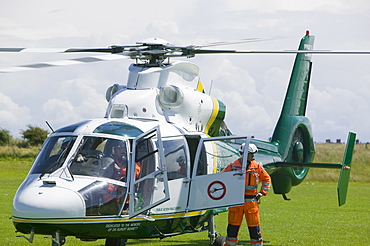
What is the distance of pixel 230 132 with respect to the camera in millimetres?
12430

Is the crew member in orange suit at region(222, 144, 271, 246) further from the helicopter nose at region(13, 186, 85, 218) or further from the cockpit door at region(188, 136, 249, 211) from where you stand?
the helicopter nose at region(13, 186, 85, 218)

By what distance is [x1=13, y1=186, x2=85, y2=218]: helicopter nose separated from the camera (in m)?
7.94

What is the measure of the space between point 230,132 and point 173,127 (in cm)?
281

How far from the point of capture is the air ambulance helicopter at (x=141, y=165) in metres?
8.18

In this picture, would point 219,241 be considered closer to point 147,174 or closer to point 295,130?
point 147,174

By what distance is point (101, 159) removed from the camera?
8.59 m

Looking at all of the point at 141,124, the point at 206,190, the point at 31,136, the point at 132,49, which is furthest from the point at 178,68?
the point at 31,136

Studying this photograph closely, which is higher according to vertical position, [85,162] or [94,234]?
[85,162]

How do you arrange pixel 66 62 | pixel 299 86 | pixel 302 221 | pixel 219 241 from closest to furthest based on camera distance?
1. pixel 66 62
2. pixel 219 241
3. pixel 299 86
4. pixel 302 221

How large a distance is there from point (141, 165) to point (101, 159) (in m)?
0.59

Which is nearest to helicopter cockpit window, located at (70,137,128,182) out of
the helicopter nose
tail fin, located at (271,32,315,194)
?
the helicopter nose

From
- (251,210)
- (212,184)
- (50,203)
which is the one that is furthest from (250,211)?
(50,203)

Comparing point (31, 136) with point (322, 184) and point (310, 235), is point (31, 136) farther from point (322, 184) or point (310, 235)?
point (310, 235)

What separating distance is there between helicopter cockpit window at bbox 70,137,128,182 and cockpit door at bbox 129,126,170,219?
182mm
